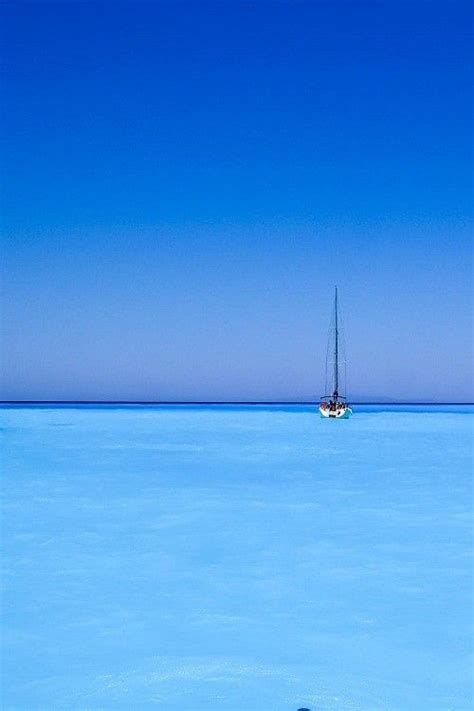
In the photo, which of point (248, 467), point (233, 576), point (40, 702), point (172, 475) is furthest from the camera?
point (248, 467)

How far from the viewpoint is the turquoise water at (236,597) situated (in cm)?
470

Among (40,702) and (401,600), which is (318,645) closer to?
(401,600)

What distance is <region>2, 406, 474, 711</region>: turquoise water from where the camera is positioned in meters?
4.70

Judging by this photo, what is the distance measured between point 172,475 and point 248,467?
102 inches

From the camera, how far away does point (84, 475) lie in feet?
53.0

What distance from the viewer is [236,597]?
260 inches

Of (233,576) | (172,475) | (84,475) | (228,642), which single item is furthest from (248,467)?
(228,642)

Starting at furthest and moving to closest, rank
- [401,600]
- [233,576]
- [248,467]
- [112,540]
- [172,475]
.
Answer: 1. [248,467]
2. [172,475]
3. [112,540]
4. [233,576]
5. [401,600]

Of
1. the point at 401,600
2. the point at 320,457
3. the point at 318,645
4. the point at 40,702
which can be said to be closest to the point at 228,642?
the point at 318,645

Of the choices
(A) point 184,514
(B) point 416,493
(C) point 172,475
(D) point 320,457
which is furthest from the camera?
(D) point 320,457

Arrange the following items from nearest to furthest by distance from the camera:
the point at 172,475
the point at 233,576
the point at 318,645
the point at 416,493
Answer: the point at 318,645
the point at 233,576
the point at 416,493
the point at 172,475

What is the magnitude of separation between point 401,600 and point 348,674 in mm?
1802

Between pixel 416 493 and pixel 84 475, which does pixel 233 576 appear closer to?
pixel 416 493

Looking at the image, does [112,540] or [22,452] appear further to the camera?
[22,452]
